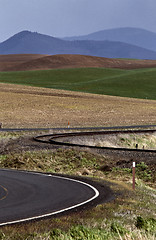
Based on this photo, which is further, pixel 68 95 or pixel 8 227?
pixel 68 95

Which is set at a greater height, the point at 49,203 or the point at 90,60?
the point at 90,60

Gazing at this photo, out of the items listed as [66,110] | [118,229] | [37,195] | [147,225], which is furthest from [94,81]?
[118,229]

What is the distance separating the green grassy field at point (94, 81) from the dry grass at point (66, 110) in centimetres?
1777

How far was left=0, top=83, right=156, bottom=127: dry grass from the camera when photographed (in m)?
58.6

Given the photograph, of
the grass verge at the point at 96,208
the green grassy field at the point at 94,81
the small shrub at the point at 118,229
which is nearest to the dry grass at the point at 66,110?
the green grassy field at the point at 94,81

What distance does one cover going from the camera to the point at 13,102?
2968 inches

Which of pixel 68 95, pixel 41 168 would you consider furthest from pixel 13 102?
pixel 41 168

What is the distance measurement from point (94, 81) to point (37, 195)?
349 feet

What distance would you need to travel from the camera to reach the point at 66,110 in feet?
229

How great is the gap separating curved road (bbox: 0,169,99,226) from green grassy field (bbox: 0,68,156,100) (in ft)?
262

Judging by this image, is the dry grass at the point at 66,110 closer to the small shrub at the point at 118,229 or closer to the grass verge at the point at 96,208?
the grass verge at the point at 96,208

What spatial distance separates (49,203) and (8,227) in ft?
13.6

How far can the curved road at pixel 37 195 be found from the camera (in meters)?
13.9

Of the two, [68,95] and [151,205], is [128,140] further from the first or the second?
[68,95]
